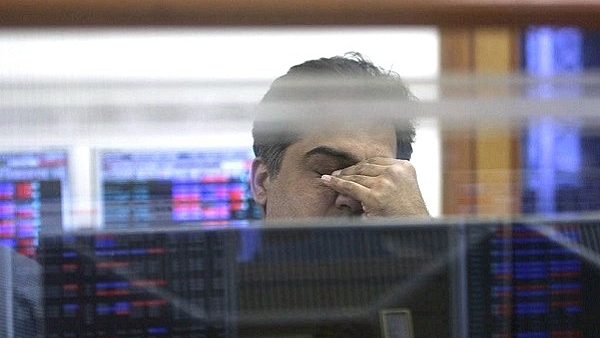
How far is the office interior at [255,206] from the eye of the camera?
0.94 meters

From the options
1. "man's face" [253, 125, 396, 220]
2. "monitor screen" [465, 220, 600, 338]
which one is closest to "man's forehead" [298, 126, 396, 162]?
"man's face" [253, 125, 396, 220]

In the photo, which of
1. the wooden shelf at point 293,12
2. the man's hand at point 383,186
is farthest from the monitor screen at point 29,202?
the man's hand at point 383,186

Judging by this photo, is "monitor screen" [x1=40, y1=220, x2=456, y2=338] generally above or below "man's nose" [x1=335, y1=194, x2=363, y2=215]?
below

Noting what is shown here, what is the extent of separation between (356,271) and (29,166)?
14.8 inches

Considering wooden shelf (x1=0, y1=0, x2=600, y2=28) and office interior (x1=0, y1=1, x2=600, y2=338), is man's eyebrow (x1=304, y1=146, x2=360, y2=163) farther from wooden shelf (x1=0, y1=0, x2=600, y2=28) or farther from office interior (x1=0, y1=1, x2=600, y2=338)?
wooden shelf (x1=0, y1=0, x2=600, y2=28)

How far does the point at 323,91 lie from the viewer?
37.6 inches

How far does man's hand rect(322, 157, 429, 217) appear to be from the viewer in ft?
3.33

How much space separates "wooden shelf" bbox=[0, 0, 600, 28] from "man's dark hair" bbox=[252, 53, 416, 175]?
101 mm

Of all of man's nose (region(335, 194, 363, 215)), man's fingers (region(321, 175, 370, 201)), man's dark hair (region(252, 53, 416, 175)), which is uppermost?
man's dark hair (region(252, 53, 416, 175))

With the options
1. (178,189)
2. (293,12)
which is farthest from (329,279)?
(293,12)

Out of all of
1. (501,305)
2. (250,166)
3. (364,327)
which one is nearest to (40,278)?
(250,166)

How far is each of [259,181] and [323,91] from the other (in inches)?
5.2

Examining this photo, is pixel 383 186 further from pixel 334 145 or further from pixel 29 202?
pixel 29 202

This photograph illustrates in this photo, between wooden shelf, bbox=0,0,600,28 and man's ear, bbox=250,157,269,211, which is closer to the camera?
wooden shelf, bbox=0,0,600,28
